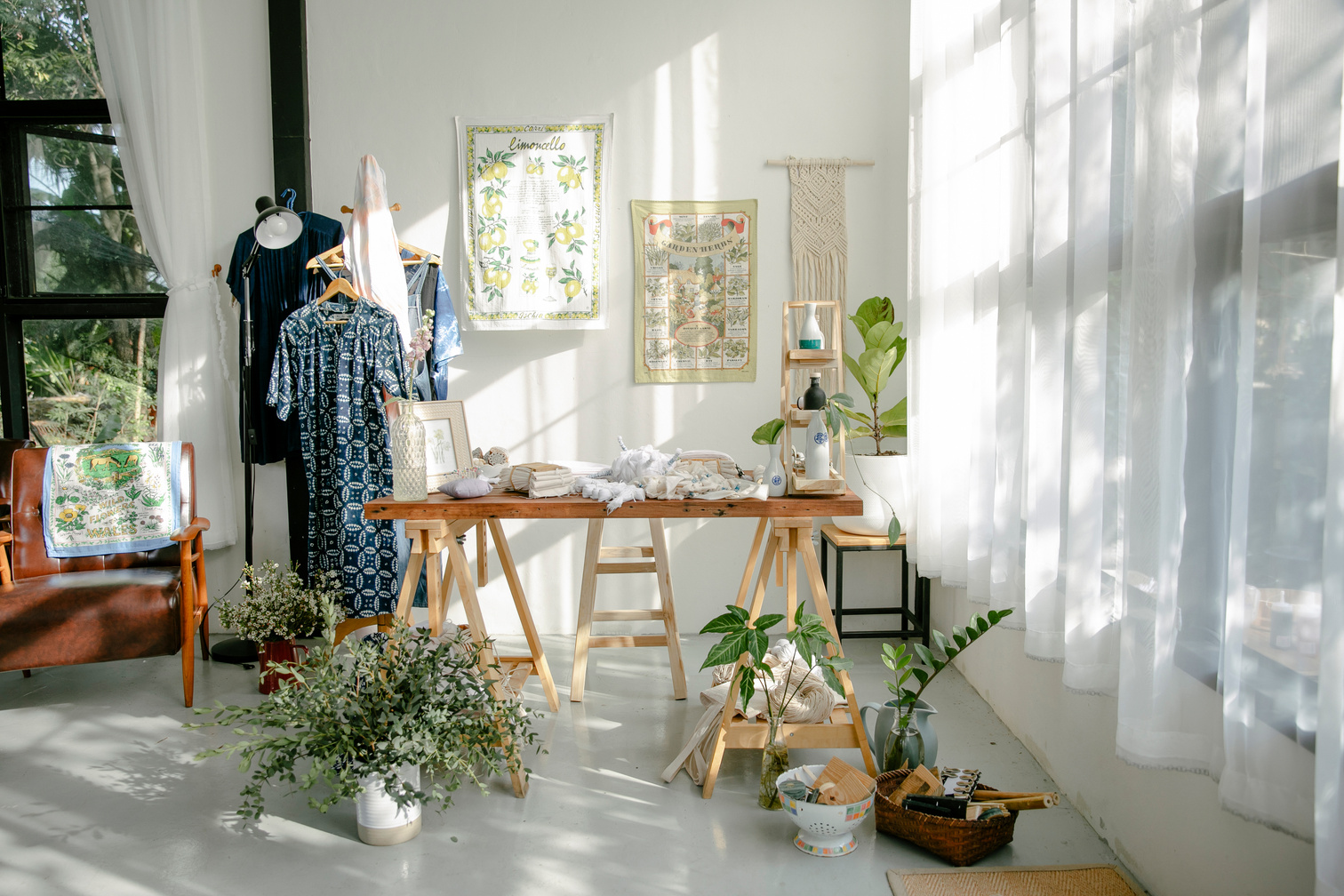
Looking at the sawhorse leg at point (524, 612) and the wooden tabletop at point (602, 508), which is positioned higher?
the wooden tabletop at point (602, 508)

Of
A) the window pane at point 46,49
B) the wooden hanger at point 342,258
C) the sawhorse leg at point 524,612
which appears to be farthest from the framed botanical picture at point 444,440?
the window pane at point 46,49

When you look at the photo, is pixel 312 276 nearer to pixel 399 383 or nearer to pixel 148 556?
pixel 399 383

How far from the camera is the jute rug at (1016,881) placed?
6.96 ft

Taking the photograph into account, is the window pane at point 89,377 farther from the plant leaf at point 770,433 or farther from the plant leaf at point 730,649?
the plant leaf at point 730,649

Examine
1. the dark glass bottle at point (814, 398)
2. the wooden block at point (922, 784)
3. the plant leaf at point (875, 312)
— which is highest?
the plant leaf at point (875, 312)

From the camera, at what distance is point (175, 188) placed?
4047 mm

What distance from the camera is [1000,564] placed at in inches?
98.5

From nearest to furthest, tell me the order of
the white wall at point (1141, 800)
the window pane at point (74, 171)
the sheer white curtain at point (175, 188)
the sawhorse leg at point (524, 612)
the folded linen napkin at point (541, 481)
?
the white wall at point (1141, 800)
the folded linen napkin at point (541, 481)
the sawhorse leg at point (524, 612)
the sheer white curtain at point (175, 188)
the window pane at point (74, 171)

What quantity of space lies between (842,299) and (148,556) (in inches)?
132

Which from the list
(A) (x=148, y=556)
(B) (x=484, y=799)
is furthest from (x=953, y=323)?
(A) (x=148, y=556)

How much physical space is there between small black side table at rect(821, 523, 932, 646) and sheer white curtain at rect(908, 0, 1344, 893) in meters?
1.29

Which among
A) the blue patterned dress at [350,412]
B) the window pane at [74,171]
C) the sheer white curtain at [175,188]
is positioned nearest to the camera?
the blue patterned dress at [350,412]

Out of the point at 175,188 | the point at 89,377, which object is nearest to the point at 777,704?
the point at 175,188

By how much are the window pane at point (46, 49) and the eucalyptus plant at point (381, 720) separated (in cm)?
341
